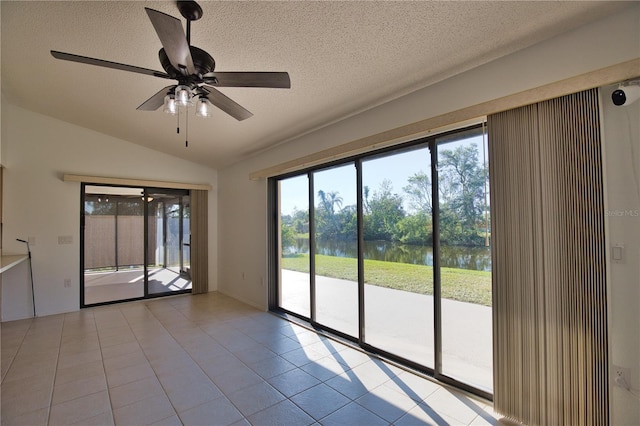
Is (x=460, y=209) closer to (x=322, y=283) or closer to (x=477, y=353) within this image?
(x=477, y=353)

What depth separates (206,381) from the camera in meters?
2.55

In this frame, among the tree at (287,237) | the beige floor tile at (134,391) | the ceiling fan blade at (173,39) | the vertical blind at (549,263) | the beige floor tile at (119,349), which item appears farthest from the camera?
the tree at (287,237)

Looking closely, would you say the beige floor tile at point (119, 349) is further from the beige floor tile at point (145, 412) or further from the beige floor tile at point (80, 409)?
the beige floor tile at point (145, 412)

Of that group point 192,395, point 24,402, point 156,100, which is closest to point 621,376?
point 192,395

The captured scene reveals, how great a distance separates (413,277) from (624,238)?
1.49 meters

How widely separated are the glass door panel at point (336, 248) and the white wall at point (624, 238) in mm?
2125

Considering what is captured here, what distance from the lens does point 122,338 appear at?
11.6 feet

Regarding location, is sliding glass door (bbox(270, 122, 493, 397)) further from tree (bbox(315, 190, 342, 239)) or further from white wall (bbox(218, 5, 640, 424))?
white wall (bbox(218, 5, 640, 424))

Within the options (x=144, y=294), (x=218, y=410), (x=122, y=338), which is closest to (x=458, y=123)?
(x=218, y=410)

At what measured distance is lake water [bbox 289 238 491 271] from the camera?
7.64 feet

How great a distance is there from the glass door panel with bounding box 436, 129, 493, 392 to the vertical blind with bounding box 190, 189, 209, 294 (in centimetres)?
477

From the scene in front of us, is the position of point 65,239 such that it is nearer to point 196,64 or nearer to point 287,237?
point 287,237

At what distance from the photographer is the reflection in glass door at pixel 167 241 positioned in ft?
18.1

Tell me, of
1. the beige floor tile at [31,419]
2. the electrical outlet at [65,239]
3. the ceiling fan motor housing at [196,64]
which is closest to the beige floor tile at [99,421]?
the beige floor tile at [31,419]
